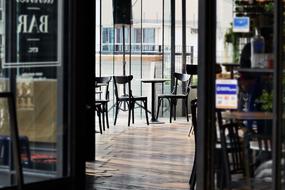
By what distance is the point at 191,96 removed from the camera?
12453 mm

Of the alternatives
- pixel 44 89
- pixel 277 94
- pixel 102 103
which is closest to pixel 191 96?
pixel 102 103

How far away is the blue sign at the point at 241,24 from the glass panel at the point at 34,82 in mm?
1506

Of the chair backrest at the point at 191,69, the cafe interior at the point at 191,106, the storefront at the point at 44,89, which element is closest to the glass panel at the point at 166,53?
the chair backrest at the point at 191,69

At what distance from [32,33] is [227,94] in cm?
165

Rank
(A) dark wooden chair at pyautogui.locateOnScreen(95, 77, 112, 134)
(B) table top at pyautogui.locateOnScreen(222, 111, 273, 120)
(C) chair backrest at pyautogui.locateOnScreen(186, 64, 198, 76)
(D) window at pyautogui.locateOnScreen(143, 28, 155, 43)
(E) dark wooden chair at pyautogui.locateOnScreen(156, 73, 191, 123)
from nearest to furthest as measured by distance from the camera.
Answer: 1. (B) table top at pyautogui.locateOnScreen(222, 111, 273, 120)
2. (A) dark wooden chair at pyautogui.locateOnScreen(95, 77, 112, 134)
3. (C) chair backrest at pyautogui.locateOnScreen(186, 64, 198, 76)
4. (E) dark wooden chair at pyautogui.locateOnScreen(156, 73, 191, 123)
5. (D) window at pyautogui.locateOnScreen(143, 28, 155, 43)

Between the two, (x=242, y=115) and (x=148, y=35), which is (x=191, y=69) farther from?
(x=242, y=115)

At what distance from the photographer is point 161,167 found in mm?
7141

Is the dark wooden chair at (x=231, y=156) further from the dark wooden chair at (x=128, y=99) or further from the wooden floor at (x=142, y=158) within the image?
the dark wooden chair at (x=128, y=99)

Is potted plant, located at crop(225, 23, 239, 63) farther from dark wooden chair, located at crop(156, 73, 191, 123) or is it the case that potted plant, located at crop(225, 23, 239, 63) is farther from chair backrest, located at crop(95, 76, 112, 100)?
dark wooden chair, located at crop(156, 73, 191, 123)

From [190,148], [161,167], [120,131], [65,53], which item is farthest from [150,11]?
[65,53]

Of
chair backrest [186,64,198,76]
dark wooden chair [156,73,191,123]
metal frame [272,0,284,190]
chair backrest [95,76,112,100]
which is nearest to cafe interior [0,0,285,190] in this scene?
metal frame [272,0,284,190]

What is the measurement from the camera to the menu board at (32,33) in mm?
4926

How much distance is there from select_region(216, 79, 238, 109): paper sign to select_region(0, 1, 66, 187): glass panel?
141 cm

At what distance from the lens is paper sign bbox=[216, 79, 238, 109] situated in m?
4.38
